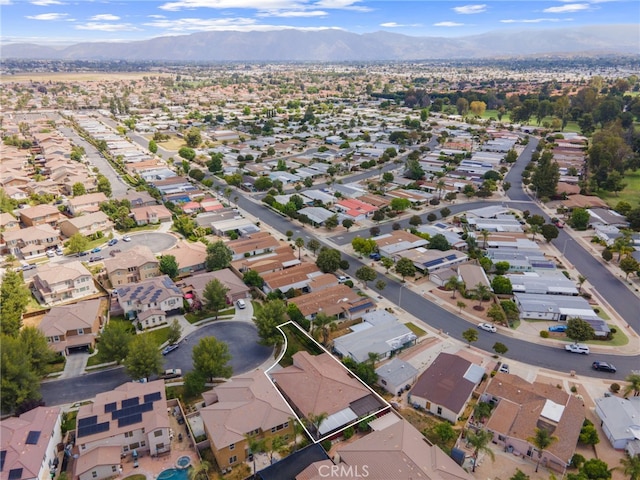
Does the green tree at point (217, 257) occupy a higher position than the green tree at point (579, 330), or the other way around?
the green tree at point (217, 257)

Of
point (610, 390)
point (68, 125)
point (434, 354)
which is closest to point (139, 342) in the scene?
point (434, 354)

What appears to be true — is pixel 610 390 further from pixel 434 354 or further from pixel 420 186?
pixel 420 186

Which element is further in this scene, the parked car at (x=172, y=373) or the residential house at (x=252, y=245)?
the residential house at (x=252, y=245)

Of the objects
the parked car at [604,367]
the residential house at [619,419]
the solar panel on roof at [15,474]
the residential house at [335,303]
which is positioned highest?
the solar panel on roof at [15,474]

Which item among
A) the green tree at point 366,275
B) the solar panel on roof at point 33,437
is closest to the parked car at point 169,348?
the solar panel on roof at point 33,437

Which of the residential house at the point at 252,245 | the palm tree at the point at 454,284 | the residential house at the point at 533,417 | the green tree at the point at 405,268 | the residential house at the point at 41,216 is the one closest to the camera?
the residential house at the point at 533,417

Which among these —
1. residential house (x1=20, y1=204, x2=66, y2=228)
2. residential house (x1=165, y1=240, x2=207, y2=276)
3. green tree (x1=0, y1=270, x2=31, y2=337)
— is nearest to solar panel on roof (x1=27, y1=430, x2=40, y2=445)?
green tree (x1=0, y1=270, x2=31, y2=337)

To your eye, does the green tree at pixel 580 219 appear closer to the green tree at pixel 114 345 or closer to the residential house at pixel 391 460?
the residential house at pixel 391 460
